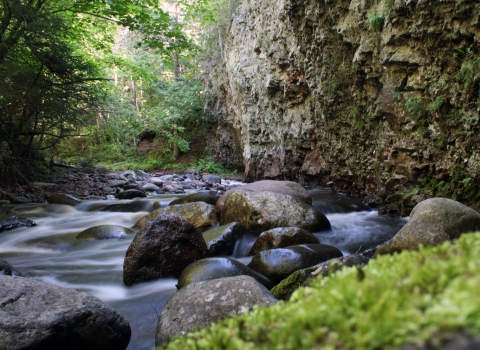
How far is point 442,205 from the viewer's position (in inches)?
178

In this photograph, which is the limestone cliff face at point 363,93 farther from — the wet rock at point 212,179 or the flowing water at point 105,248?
the wet rock at point 212,179

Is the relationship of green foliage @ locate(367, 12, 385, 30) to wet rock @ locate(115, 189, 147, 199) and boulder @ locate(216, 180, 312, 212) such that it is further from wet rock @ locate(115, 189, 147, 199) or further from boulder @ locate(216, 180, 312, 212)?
wet rock @ locate(115, 189, 147, 199)

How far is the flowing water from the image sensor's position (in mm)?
4164

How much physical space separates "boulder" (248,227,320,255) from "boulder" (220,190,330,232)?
1.05 m

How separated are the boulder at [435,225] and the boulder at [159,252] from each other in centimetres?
278

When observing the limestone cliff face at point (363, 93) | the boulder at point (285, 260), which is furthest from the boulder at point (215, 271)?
the limestone cliff face at point (363, 93)

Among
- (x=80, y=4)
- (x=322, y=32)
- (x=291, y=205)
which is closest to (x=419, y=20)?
(x=322, y=32)

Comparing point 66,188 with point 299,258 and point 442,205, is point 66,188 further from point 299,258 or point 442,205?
point 442,205

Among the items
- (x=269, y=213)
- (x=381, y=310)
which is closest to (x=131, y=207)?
(x=269, y=213)

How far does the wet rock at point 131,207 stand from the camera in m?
9.27

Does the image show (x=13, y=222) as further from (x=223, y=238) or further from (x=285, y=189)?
(x=285, y=189)

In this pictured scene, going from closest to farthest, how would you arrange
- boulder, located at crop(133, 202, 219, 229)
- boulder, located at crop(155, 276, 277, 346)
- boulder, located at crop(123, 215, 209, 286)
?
boulder, located at crop(155, 276, 277, 346) → boulder, located at crop(123, 215, 209, 286) → boulder, located at crop(133, 202, 219, 229)

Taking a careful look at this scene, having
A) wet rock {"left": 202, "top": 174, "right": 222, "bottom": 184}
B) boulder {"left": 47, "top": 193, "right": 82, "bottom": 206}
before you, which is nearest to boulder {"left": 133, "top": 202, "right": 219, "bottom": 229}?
boulder {"left": 47, "top": 193, "right": 82, "bottom": 206}

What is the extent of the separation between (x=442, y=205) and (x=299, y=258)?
82.7 inches
